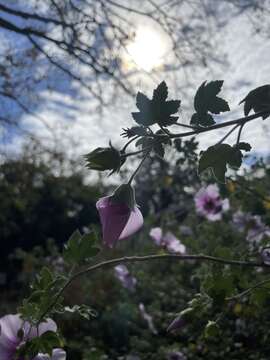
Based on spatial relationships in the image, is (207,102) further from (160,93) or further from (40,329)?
(40,329)

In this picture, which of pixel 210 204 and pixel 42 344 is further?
pixel 210 204

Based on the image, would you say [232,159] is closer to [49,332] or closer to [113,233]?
[113,233]

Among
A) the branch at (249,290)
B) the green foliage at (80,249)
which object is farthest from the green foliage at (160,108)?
the branch at (249,290)

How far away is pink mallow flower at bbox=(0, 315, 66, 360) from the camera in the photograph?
0.85 m

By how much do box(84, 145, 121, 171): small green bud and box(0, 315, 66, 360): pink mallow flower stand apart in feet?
0.96

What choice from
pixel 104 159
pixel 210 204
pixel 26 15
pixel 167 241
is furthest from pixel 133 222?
pixel 26 15

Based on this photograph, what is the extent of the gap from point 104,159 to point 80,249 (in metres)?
0.26

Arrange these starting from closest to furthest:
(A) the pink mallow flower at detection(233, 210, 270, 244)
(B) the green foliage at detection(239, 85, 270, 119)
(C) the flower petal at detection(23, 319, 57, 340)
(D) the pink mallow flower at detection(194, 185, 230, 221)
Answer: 1. (B) the green foliage at detection(239, 85, 270, 119)
2. (C) the flower petal at detection(23, 319, 57, 340)
3. (A) the pink mallow flower at detection(233, 210, 270, 244)
4. (D) the pink mallow flower at detection(194, 185, 230, 221)

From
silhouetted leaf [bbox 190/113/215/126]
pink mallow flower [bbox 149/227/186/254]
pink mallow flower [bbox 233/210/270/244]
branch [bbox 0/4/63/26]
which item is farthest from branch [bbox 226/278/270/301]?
branch [bbox 0/4/63/26]

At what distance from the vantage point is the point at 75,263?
3.01 feet

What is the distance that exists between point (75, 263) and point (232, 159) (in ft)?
1.10

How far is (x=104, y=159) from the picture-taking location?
0.70 m

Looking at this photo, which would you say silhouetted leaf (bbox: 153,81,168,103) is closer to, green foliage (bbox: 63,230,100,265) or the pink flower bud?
the pink flower bud

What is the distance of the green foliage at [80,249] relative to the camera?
91 centimetres
